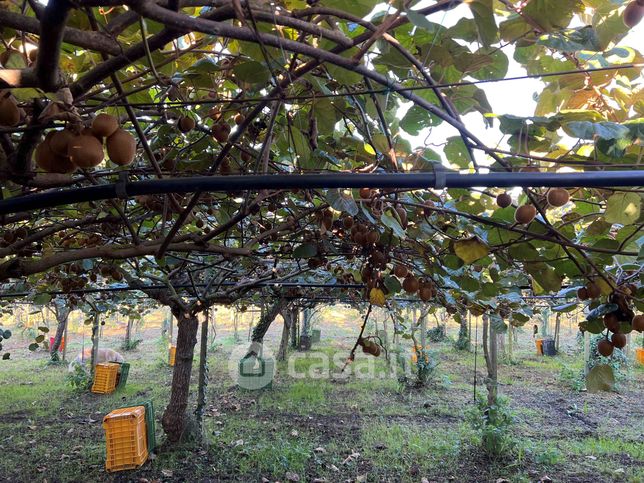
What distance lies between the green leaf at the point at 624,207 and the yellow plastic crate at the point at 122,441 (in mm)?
5209

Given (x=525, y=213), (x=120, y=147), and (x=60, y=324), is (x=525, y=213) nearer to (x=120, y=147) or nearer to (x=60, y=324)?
(x=120, y=147)

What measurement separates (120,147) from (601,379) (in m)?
1.83

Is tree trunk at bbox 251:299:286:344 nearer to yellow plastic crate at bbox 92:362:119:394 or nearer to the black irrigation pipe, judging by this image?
yellow plastic crate at bbox 92:362:119:394

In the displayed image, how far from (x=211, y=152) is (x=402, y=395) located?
8234mm

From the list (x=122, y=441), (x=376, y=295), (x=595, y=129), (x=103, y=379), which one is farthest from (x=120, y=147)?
(x=103, y=379)

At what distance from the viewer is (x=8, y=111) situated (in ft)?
2.93

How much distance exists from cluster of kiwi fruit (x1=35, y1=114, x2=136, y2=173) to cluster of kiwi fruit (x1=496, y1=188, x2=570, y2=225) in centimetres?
104

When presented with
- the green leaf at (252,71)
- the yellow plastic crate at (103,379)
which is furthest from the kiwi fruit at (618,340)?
the yellow plastic crate at (103,379)

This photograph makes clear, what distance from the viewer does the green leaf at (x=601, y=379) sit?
174 centimetres

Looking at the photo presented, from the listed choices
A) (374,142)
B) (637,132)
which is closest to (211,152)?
(374,142)

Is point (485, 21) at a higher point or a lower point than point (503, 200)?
higher

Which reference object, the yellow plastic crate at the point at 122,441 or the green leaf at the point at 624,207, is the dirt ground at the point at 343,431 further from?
the green leaf at the point at 624,207

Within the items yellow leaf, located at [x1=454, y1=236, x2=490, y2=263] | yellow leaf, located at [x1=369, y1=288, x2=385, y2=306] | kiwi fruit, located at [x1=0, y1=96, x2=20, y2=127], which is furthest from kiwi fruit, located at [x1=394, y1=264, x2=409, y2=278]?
kiwi fruit, located at [x1=0, y1=96, x2=20, y2=127]

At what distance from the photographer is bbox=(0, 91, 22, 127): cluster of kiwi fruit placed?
0.89 m
